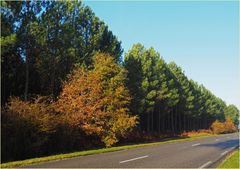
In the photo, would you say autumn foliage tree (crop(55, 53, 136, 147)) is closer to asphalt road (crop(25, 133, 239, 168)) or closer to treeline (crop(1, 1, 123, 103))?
treeline (crop(1, 1, 123, 103))

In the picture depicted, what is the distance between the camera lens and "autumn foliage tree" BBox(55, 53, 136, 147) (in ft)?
95.9

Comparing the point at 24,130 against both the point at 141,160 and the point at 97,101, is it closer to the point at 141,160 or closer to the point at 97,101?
the point at 141,160

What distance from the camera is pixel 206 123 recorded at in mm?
114500

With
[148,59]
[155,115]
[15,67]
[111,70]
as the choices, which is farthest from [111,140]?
[155,115]

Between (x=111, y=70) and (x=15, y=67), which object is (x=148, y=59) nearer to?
(x=111, y=70)

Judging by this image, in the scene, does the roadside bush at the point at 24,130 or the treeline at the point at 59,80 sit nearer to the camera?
the roadside bush at the point at 24,130

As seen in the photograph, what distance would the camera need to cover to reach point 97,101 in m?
30.7

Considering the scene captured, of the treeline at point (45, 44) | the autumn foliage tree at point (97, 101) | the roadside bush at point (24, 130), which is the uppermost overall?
the treeline at point (45, 44)

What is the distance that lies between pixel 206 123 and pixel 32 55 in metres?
90.2

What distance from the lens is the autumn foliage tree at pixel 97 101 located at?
29234mm

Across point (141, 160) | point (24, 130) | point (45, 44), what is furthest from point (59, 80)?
point (141, 160)

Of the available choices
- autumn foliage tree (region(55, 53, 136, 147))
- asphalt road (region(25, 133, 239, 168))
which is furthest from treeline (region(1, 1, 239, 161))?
asphalt road (region(25, 133, 239, 168))

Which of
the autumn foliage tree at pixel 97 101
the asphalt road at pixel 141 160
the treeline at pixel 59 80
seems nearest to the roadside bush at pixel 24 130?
the treeline at pixel 59 80

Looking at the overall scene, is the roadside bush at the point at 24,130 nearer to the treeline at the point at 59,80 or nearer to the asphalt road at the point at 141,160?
the treeline at the point at 59,80
